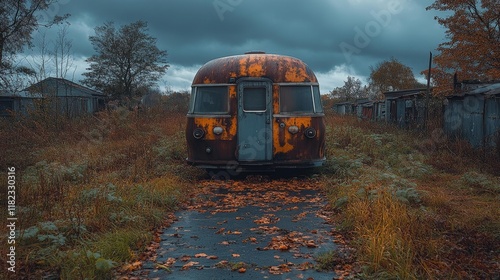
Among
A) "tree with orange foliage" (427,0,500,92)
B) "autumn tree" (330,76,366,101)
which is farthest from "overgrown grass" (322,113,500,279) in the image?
"autumn tree" (330,76,366,101)

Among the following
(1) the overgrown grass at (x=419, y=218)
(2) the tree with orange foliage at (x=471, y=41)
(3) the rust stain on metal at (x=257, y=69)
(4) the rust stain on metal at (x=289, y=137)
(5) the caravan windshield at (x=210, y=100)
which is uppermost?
(2) the tree with orange foliage at (x=471, y=41)

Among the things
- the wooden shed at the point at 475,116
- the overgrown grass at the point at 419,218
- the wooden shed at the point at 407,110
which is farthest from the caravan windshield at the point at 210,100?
the wooden shed at the point at 407,110

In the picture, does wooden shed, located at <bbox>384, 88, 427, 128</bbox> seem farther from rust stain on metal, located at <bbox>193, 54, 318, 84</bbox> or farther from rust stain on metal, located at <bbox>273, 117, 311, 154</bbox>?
rust stain on metal, located at <bbox>273, 117, 311, 154</bbox>

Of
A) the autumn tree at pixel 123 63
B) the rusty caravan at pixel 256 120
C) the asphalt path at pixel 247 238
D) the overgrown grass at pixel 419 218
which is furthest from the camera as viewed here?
the autumn tree at pixel 123 63

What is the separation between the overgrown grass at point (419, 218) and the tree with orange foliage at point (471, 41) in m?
17.8

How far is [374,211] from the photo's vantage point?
6.18m

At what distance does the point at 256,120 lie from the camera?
1012 centimetres

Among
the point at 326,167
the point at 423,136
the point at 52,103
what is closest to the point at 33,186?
the point at 326,167

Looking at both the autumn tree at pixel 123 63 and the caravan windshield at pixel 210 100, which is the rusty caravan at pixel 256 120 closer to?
the caravan windshield at pixel 210 100

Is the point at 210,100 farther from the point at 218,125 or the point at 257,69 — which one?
the point at 257,69

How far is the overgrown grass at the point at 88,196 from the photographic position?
4.75m

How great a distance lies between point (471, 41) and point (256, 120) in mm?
22816

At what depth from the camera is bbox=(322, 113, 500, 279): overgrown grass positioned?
4594 mm

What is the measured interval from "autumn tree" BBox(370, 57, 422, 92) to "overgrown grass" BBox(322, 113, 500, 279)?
60.4m
